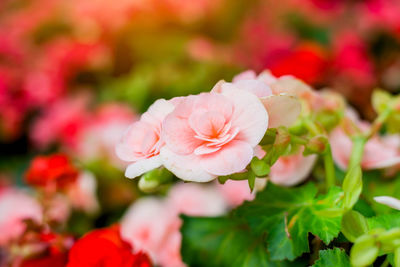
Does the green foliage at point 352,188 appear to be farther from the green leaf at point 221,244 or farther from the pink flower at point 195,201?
the pink flower at point 195,201

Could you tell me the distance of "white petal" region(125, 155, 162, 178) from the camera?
0.35m

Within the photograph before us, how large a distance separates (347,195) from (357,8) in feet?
4.12

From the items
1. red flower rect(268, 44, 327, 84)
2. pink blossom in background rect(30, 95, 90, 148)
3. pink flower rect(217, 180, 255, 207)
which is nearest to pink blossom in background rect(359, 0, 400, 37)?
red flower rect(268, 44, 327, 84)

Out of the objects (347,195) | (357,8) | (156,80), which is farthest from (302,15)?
(347,195)

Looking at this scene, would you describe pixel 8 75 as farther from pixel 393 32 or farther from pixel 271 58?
pixel 393 32

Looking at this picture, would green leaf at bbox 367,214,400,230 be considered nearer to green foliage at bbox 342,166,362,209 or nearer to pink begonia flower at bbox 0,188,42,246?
green foliage at bbox 342,166,362,209

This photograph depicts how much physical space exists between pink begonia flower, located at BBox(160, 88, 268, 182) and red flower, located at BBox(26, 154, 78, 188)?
27 cm

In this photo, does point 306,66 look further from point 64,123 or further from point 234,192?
point 64,123

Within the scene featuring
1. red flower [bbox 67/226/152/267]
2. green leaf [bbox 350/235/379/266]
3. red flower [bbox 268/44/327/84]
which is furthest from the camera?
red flower [bbox 268/44/327/84]

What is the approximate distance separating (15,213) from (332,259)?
51 cm

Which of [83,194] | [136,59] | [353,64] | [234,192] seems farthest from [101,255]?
[136,59]

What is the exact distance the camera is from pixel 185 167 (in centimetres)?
34

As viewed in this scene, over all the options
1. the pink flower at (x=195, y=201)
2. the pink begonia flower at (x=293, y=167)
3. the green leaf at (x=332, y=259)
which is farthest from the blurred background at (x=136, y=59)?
the green leaf at (x=332, y=259)

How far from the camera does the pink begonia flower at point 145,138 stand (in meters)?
0.37
